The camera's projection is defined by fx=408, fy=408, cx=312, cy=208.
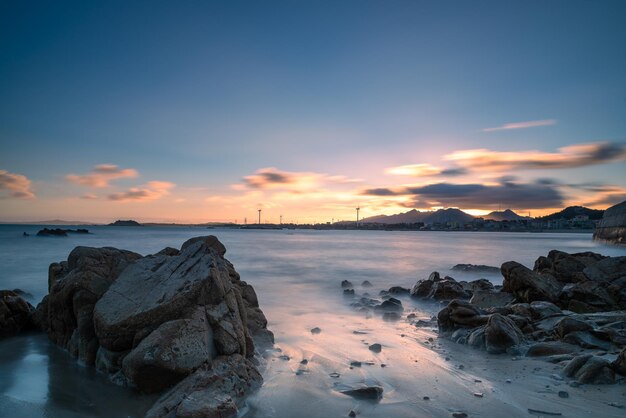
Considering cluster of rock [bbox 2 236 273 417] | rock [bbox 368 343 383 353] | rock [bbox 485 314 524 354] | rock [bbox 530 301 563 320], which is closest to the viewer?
cluster of rock [bbox 2 236 273 417]

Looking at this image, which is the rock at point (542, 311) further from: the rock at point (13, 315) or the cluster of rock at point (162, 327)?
the rock at point (13, 315)

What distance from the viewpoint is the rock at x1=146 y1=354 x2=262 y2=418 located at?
461 centimetres

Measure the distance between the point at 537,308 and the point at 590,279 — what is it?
170 inches

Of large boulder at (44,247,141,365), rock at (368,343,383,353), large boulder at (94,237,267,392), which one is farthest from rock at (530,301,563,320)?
large boulder at (44,247,141,365)

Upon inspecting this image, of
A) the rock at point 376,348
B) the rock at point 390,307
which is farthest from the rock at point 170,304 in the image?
the rock at point 390,307

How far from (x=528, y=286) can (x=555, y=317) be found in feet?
7.88

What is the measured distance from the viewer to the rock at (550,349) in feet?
23.2

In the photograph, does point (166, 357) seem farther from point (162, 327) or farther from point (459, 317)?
point (459, 317)

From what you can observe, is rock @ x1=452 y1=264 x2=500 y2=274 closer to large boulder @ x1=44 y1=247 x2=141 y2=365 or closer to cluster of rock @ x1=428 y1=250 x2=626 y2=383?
cluster of rock @ x1=428 y1=250 x2=626 y2=383

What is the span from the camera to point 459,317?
29.5ft

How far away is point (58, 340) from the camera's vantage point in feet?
25.6

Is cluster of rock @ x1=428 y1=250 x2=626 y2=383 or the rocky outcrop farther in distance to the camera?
the rocky outcrop

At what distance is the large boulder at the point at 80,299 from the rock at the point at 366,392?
14.1 ft

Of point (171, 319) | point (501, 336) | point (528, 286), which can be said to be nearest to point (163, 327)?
point (171, 319)
